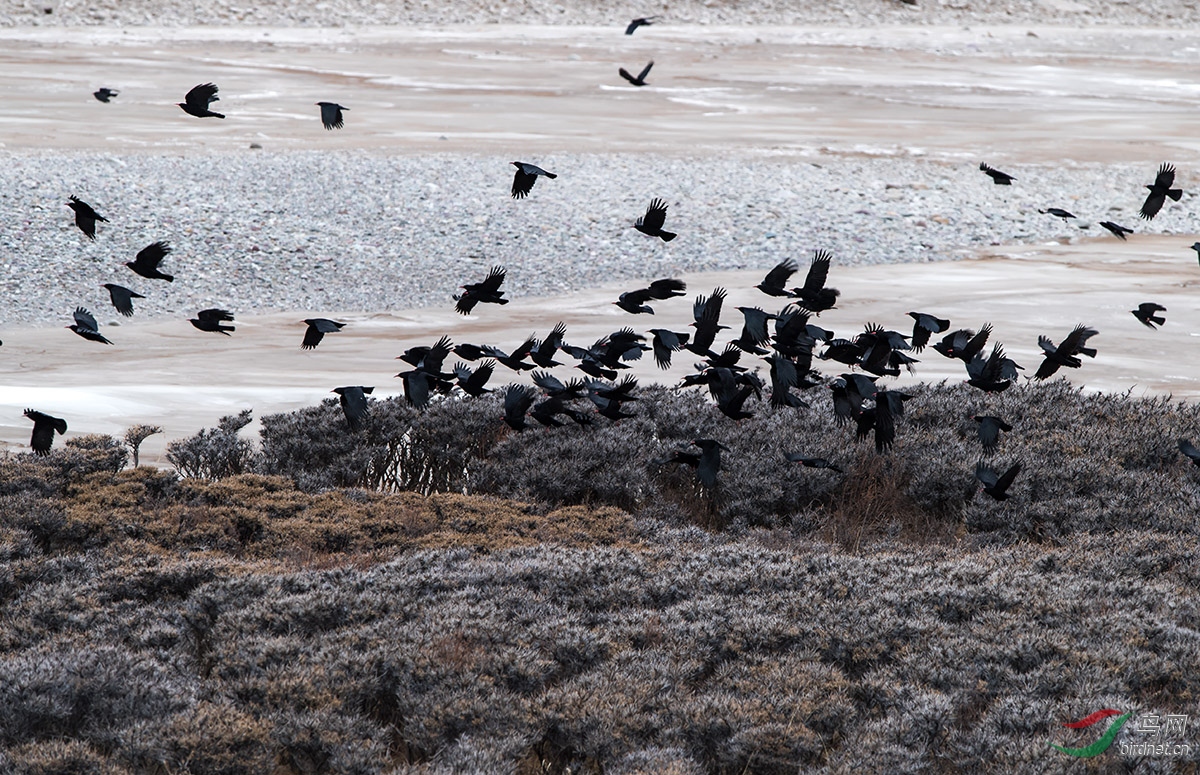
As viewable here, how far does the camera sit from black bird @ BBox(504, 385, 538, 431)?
7.16 meters

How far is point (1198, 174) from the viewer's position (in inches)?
886

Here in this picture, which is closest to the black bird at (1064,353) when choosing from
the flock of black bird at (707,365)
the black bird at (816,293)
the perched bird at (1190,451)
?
the flock of black bird at (707,365)

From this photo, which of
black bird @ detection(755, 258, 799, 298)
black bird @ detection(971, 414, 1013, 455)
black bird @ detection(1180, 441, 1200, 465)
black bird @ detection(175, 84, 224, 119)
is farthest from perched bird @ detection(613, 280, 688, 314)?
black bird @ detection(1180, 441, 1200, 465)

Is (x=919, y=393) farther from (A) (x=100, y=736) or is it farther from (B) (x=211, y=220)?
(B) (x=211, y=220)

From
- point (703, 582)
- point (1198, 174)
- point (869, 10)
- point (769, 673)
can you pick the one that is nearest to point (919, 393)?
point (703, 582)

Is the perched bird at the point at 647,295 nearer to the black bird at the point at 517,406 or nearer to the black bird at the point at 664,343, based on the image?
the black bird at the point at 664,343

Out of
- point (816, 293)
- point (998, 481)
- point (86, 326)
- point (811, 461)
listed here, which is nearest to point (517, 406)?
point (811, 461)

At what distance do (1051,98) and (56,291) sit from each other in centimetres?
2439

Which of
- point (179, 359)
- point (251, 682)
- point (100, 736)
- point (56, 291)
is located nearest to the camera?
point (100, 736)

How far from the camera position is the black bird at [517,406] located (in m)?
7.16

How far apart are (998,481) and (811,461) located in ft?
3.05

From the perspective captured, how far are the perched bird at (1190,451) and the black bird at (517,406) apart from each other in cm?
350

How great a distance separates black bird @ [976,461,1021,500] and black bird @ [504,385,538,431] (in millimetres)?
2409

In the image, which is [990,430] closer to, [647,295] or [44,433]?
[647,295]
